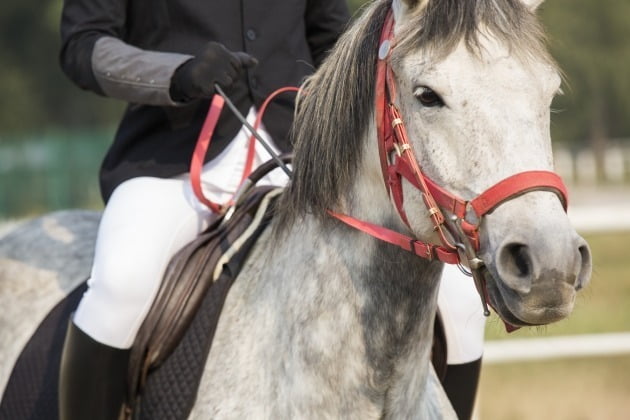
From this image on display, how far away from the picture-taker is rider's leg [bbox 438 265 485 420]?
3.71 metres

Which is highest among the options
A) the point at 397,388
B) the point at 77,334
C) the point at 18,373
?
the point at 397,388

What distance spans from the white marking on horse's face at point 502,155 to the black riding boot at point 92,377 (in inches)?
41.9

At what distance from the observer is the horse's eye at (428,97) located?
9.48ft

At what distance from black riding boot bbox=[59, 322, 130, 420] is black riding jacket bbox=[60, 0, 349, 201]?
0.59 meters

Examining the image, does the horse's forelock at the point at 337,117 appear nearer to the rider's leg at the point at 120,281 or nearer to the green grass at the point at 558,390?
the rider's leg at the point at 120,281

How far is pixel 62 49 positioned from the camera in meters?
3.97

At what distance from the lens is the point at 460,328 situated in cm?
374

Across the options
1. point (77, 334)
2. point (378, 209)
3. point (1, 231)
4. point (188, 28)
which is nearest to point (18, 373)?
point (77, 334)

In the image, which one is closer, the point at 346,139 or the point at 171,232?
the point at 346,139

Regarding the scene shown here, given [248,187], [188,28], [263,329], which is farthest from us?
[188,28]

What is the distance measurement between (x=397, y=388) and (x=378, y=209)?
490 millimetres

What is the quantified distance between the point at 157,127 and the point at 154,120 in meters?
0.03

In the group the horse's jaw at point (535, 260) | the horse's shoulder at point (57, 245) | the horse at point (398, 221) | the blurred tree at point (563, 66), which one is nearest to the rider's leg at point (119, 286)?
the horse at point (398, 221)

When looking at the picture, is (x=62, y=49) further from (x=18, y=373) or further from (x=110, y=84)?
(x=18, y=373)
